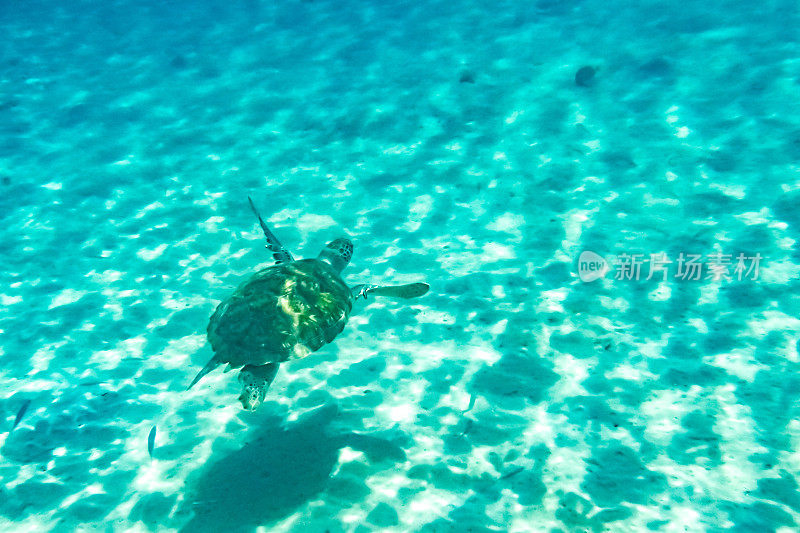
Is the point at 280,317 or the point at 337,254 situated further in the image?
the point at 337,254

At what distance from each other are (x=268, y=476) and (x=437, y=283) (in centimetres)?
316

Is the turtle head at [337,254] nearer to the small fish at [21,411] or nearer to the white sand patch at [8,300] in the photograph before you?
the small fish at [21,411]

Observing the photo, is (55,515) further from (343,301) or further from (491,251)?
(491,251)

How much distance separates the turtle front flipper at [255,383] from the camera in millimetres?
A: 4473

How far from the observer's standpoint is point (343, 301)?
529cm

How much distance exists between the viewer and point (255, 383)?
467 centimetres

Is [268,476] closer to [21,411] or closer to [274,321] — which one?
[274,321]
